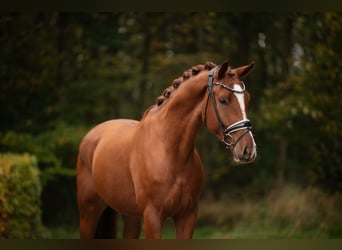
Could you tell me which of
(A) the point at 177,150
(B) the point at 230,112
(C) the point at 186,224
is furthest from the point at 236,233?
(B) the point at 230,112

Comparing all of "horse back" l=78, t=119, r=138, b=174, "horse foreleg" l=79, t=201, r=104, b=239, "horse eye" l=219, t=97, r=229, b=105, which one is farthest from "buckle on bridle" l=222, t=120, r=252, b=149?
"horse foreleg" l=79, t=201, r=104, b=239

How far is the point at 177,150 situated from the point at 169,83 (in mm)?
11566

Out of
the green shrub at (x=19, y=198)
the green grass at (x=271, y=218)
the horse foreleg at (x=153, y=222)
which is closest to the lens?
the horse foreleg at (x=153, y=222)

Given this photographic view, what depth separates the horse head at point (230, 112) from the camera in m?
4.65

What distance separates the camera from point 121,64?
1978 centimetres

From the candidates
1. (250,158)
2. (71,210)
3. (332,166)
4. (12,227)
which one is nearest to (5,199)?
(12,227)

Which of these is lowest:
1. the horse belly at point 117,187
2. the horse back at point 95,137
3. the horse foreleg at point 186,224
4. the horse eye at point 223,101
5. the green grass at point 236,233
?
the green grass at point 236,233

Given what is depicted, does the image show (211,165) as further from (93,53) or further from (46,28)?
(46,28)

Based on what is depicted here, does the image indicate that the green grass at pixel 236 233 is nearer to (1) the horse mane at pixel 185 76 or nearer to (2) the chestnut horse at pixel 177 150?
(2) the chestnut horse at pixel 177 150

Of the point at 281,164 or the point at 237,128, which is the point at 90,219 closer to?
the point at 237,128

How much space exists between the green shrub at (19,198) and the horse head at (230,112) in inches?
166

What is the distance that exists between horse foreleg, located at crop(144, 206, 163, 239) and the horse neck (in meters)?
0.50

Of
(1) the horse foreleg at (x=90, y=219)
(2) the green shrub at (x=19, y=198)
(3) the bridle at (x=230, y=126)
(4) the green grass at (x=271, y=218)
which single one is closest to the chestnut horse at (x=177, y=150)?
Result: (3) the bridle at (x=230, y=126)

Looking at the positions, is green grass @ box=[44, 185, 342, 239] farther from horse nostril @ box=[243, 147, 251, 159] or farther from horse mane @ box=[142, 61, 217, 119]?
horse nostril @ box=[243, 147, 251, 159]
